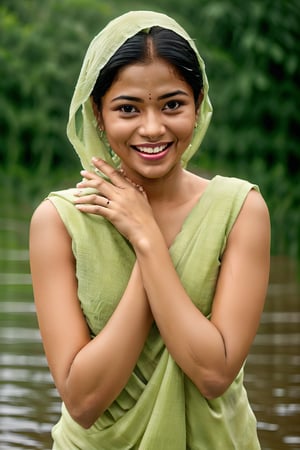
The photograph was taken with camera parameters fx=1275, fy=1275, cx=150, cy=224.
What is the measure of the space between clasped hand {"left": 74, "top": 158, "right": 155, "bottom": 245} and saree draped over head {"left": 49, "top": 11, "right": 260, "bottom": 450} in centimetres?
4

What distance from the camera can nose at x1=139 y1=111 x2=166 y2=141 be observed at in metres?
3.00

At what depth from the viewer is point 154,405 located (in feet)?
9.93

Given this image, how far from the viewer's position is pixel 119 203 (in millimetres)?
3115

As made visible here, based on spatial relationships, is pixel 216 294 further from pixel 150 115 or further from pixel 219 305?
pixel 150 115

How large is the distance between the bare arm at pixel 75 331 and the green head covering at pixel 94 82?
188 millimetres

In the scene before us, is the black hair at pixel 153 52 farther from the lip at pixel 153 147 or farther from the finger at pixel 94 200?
the finger at pixel 94 200

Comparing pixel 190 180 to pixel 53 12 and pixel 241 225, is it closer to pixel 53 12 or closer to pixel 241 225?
pixel 241 225

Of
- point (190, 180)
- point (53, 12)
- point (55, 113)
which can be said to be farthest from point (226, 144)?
point (190, 180)

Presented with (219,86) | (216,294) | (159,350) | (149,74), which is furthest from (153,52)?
(219,86)

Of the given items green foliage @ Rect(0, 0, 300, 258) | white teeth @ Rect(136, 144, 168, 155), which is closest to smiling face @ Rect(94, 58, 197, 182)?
white teeth @ Rect(136, 144, 168, 155)

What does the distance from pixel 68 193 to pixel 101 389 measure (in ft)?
1.70

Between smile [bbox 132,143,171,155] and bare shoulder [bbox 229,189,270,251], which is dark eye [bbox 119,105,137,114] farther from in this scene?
bare shoulder [bbox 229,189,270,251]

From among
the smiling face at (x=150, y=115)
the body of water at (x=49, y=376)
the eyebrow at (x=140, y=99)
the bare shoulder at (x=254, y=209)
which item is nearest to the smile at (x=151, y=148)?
the smiling face at (x=150, y=115)

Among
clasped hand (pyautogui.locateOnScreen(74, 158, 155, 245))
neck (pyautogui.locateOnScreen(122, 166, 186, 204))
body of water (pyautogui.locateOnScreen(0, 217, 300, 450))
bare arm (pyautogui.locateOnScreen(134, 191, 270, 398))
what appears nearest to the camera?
bare arm (pyautogui.locateOnScreen(134, 191, 270, 398))
